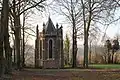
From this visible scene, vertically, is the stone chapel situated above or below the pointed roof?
below

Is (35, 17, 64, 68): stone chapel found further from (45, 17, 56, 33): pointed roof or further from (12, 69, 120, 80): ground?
(12, 69, 120, 80): ground

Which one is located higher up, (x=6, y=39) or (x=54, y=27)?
(x=54, y=27)

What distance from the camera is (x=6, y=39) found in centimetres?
2305

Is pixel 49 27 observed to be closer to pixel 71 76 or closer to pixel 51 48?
pixel 51 48

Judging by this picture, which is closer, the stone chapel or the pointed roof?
the stone chapel

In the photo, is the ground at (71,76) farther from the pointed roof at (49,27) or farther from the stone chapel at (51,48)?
the pointed roof at (49,27)

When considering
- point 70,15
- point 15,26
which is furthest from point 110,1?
point 70,15

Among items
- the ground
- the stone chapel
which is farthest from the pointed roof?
the ground

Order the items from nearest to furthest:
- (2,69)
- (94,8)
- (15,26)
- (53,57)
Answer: (2,69)
(15,26)
(94,8)
(53,57)

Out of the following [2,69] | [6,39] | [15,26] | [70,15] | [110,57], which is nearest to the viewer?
[2,69]

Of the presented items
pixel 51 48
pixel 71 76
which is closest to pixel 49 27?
pixel 51 48

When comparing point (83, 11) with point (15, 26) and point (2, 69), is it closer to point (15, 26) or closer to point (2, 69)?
point (15, 26)

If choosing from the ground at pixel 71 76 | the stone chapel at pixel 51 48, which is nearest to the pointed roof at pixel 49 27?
the stone chapel at pixel 51 48

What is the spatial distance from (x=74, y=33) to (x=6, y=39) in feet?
96.8
